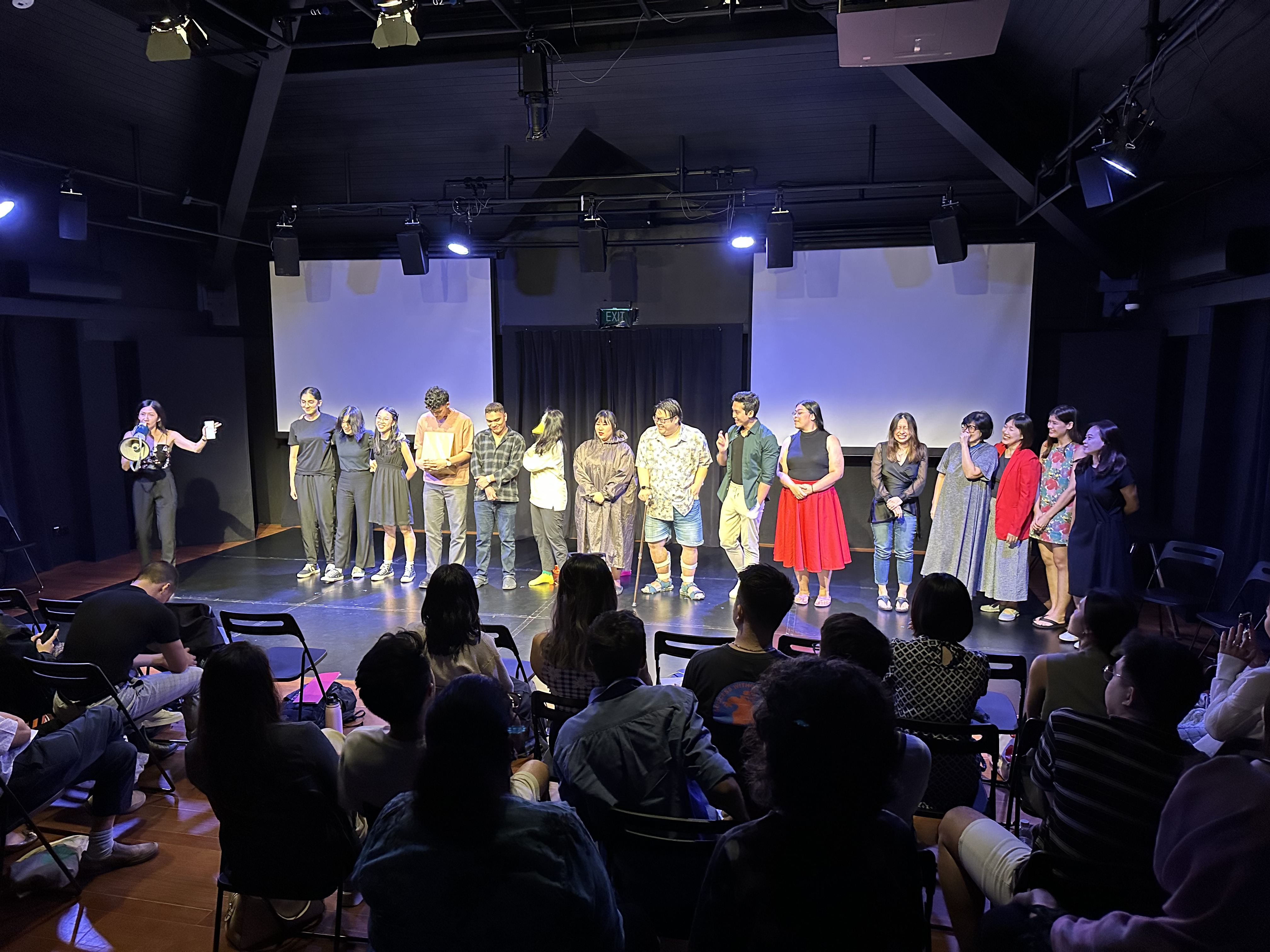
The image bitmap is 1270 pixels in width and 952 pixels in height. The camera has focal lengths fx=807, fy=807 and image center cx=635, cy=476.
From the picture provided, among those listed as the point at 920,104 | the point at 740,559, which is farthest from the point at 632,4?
the point at 740,559

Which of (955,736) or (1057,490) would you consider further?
(1057,490)

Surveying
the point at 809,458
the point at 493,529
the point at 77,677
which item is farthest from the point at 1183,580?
the point at 77,677

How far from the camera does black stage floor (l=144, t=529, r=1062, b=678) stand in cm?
535

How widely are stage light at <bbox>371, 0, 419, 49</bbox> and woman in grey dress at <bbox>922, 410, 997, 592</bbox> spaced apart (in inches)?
165

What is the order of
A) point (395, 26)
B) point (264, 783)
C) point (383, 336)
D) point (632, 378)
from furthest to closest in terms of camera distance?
point (383, 336) < point (632, 378) < point (395, 26) < point (264, 783)

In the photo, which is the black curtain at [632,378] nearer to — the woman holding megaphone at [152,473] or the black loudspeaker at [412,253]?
the black loudspeaker at [412,253]

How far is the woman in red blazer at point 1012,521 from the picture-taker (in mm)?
5523

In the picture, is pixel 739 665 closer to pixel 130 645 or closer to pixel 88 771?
pixel 88 771

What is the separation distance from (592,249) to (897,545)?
3.80 m

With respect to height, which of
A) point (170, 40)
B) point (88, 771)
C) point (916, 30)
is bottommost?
point (88, 771)

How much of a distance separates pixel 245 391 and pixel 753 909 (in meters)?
8.95

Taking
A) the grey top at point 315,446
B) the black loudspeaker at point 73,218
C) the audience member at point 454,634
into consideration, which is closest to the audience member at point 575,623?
the audience member at point 454,634

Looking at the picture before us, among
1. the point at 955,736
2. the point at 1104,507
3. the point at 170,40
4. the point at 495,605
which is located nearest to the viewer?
the point at 955,736

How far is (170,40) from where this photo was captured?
4.41 metres
